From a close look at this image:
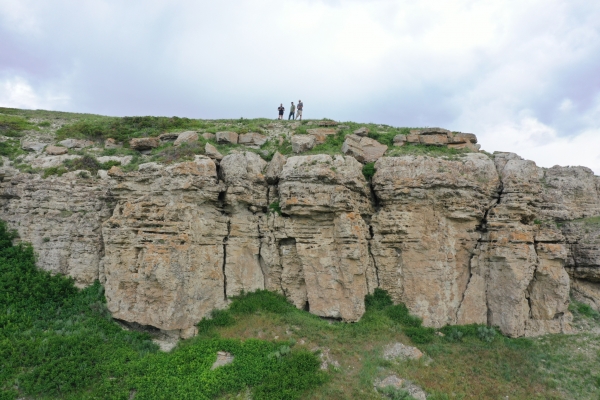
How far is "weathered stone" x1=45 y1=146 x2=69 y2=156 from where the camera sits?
58.1 feet

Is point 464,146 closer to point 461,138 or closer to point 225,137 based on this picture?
point 461,138

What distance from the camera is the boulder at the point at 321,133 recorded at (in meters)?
17.9

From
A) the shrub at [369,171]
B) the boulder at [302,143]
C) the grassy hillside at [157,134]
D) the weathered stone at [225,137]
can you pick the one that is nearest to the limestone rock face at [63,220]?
the grassy hillside at [157,134]

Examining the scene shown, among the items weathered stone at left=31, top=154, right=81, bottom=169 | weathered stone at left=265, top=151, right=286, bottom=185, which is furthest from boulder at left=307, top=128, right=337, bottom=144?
weathered stone at left=31, top=154, right=81, bottom=169

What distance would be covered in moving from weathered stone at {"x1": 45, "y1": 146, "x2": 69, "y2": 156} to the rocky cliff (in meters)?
2.23

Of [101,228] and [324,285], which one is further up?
[101,228]

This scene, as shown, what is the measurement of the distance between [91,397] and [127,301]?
389 cm

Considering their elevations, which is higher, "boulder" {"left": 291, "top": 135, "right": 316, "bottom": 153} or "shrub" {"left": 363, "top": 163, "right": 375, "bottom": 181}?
"boulder" {"left": 291, "top": 135, "right": 316, "bottom": 153}

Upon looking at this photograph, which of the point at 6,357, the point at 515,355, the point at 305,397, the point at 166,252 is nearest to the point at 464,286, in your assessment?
the point at 515,355

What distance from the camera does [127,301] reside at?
44.2 ft

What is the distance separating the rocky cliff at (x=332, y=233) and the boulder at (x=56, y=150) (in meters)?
2.23

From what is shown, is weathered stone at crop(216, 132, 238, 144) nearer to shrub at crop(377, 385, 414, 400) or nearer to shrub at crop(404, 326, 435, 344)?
shrub at crop(404, 326, 435, 344)

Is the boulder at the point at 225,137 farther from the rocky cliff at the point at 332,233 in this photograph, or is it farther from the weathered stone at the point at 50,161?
the weathered stone at the point at 50,161

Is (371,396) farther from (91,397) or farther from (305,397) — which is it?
(91,397)
